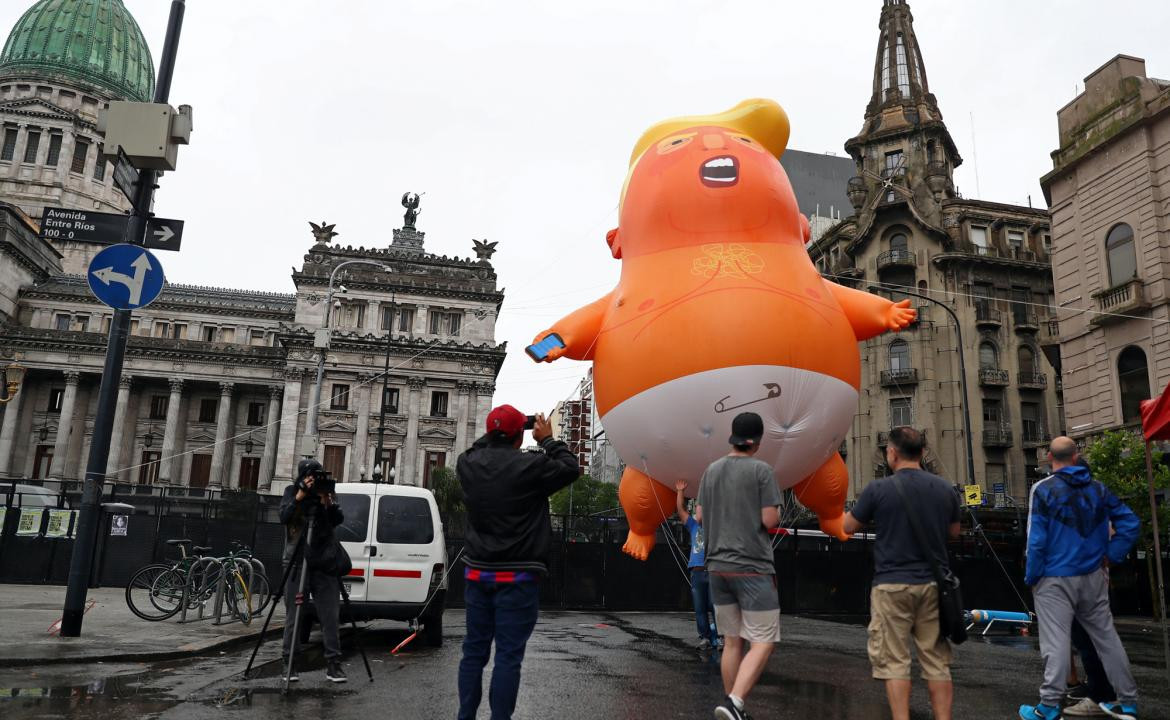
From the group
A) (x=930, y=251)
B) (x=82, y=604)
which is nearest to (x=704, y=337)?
(x=82, y=604)

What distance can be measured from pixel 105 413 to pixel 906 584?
8.78 metres

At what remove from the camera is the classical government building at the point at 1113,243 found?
25.5 metres

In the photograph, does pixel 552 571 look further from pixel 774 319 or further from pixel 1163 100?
pixel 1163 100

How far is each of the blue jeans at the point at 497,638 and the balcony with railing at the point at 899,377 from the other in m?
43.0

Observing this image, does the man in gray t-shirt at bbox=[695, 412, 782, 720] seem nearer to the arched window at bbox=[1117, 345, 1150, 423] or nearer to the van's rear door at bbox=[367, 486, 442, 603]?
the van's rear door at bbox=[367, 486, 442, 603]

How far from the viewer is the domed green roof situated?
276 ft

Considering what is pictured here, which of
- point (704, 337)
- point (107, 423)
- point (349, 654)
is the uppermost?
point (704, 337)

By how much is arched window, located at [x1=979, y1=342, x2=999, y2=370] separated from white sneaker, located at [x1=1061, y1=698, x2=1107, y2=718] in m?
41.8

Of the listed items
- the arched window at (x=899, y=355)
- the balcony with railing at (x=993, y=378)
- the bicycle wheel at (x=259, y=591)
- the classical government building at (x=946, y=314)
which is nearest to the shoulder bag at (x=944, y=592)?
the bicycle wheel at (x=259, y=591)

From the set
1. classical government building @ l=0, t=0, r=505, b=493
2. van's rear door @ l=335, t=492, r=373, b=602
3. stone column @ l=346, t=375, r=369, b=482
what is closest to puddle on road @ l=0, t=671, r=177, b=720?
van's rear door @ l=335, t=492, r=373, b=602

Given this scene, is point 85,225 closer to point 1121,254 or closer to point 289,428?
point 1121,254

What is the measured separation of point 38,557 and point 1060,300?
31.2 meters

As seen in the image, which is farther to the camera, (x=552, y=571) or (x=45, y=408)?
(x=45, y=408)

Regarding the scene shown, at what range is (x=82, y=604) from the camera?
946 centimetres
